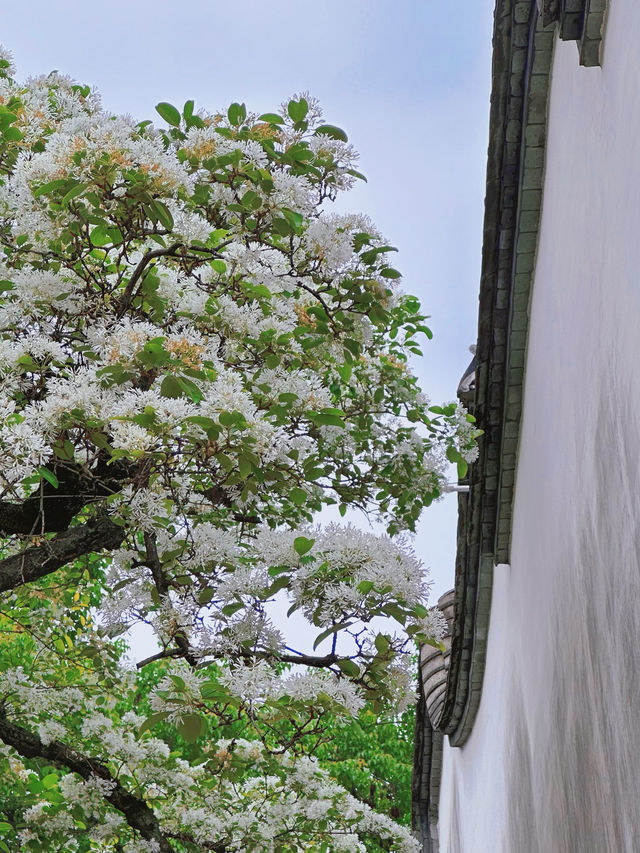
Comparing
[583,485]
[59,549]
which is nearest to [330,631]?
[583,485]

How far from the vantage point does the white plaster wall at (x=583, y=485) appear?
110 inches

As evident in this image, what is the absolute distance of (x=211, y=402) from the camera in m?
3.48

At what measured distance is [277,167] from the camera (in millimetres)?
4441

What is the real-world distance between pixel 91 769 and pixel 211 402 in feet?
12.7

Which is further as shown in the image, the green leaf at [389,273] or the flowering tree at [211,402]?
the green leaf at [389,273]

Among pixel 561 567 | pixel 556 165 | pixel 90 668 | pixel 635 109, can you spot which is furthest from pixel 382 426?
pixel 90 668

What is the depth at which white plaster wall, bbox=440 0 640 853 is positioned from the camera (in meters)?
2.79

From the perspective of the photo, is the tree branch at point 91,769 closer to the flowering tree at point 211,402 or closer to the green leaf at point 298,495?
the flowering tree at point 211,402

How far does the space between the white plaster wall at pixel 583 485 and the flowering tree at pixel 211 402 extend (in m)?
0.64

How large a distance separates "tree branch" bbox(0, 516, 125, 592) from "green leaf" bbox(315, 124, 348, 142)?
2.12 meters

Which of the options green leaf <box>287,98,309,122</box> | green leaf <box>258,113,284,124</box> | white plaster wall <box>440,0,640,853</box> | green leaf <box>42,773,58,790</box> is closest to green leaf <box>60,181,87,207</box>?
green leaf <box>258,113,284,124</box>

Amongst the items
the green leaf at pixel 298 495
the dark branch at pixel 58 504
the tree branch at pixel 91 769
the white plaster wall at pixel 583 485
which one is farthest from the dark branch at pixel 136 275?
the tree branch at pixel 91 769

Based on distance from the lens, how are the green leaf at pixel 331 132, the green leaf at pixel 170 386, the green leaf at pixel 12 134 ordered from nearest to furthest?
1. the green leaf at pixel 170 386
2. the green leaf at pixel 12 134
3. the green leaf at pixel 331 132

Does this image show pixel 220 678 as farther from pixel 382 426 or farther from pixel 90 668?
pixel 90 668
